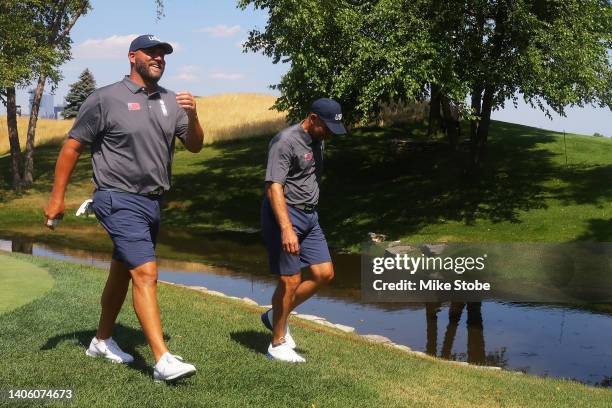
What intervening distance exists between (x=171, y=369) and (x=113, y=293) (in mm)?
1089

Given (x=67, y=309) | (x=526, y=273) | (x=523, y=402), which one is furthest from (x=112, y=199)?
(x=526, y=273)

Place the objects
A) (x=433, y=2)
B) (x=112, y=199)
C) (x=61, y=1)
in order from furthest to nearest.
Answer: (x=61, y=1) < (x=433, y=2) < (x=112, y=199)

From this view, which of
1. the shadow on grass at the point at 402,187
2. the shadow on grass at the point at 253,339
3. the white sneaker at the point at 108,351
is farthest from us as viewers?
the shadow on grass at the point at 402,187

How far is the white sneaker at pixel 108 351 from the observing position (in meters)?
6.36

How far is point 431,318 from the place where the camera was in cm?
1406

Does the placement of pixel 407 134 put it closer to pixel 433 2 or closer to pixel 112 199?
pixel 433 2

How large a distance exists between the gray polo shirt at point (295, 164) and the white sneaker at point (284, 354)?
1.33 meters

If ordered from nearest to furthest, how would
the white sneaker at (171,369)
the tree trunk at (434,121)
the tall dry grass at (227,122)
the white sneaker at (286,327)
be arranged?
the white sneaker at (171,369), the white sneaker at (286,327), the tree trunk at (434,121), the tall dry grass at (227,122)

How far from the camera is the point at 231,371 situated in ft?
20.9

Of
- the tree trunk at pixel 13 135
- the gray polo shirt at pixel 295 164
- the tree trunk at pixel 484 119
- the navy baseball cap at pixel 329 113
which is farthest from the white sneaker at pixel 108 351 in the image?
the tree trunk at pixel 13 135

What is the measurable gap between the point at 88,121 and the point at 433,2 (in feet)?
63.6

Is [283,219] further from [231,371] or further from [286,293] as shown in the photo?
[231,371]

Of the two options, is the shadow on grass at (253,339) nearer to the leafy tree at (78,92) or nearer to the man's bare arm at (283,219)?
the man's bare arm at (283,219)

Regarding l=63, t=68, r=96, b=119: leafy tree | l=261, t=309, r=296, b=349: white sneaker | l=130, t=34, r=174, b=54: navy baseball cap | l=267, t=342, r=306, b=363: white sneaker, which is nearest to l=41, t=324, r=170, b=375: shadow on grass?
l=261, t=309, r=296, b=349: white sneaker
